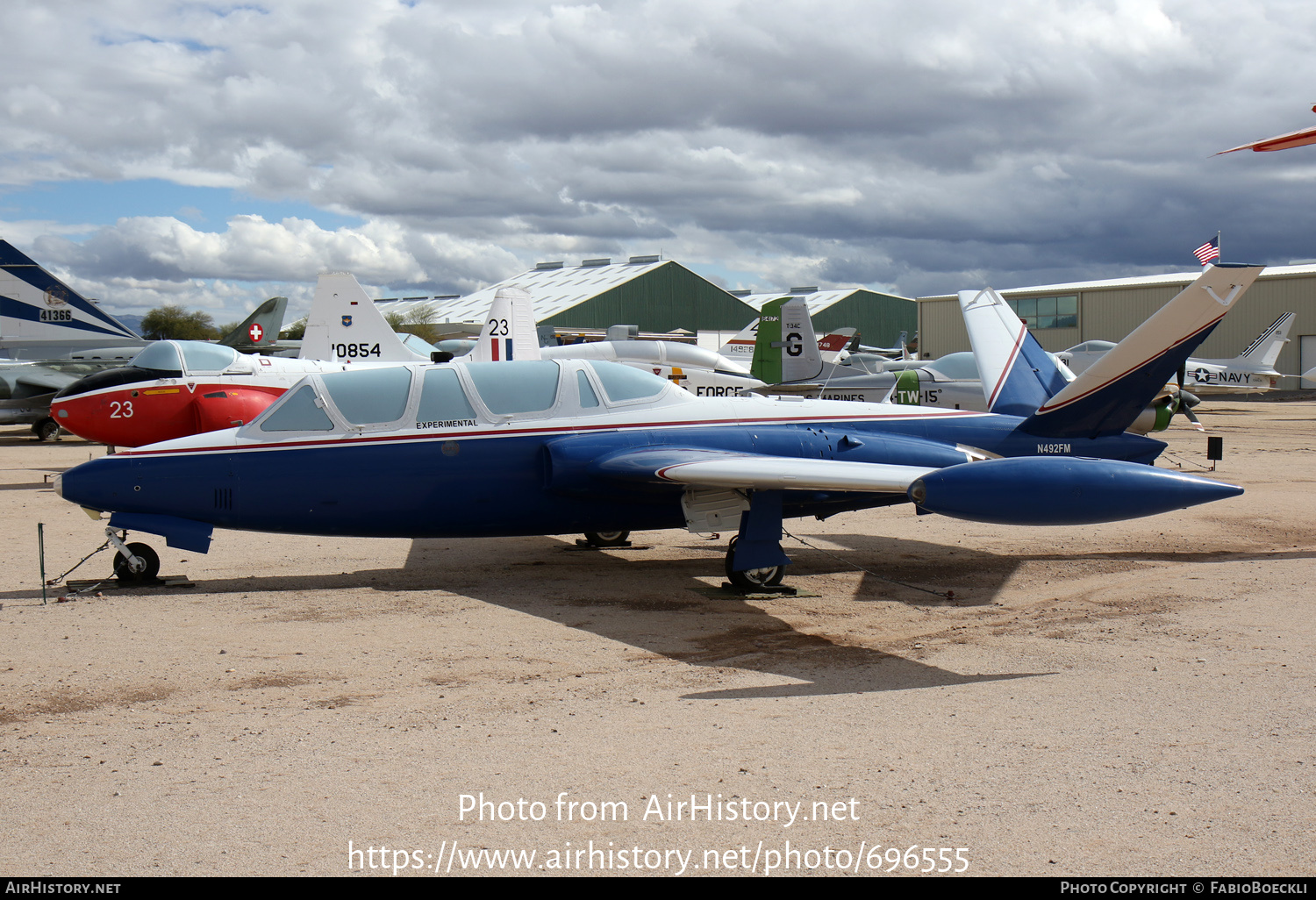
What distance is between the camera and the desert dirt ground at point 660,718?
147 inches

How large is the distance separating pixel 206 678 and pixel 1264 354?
44.9 meters

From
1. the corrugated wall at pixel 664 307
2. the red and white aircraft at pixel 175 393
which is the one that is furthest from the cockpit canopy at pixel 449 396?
the corrugated wall at pixel 664 307

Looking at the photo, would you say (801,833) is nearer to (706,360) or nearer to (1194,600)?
(1194,600)

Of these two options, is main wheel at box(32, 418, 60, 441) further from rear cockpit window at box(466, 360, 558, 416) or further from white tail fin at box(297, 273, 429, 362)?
rear cockpit window at box(466, 360, 558, 416)

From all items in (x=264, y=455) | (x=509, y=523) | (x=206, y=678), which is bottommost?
(x=206, y=678)

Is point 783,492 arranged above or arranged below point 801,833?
above

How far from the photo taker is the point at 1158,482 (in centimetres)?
613

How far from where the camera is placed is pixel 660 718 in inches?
207

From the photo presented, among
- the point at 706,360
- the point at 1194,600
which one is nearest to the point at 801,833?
the point at 1194,600

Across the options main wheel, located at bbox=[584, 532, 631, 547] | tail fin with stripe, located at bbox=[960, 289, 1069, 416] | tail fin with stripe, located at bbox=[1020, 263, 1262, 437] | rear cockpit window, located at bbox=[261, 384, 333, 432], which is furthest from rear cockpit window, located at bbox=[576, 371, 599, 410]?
tail fin with stripe, located at bbox=[960, 289, 1069, 416]

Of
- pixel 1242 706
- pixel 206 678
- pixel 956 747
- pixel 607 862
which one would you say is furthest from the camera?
pixel 206 678

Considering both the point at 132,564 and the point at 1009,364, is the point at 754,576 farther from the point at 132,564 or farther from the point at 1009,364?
the point at 132,564

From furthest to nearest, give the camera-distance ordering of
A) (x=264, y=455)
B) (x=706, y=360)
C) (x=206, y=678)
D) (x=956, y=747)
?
(x=706, y=360) < (x=264, y=455) < (x=206, y=678) < (x=956, y=747)

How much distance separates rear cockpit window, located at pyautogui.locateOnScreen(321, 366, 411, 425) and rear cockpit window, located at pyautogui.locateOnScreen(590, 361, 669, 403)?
176cm
